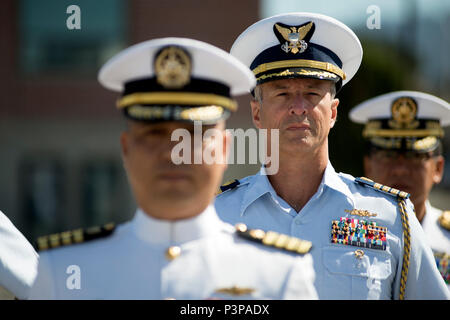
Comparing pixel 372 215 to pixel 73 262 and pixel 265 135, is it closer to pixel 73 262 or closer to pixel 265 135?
pixel 265 135

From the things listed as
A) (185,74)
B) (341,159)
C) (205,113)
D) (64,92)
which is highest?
(185,74)

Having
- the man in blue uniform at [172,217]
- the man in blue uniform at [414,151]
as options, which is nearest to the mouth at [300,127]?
the man in blue uniform at [172,217]

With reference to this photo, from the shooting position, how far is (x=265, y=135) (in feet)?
11.1

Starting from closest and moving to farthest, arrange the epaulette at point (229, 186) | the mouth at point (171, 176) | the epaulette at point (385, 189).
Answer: the mouth at point (171, 176)
the epaulette at point (385, 189)
the epaulette at point (229, 186)

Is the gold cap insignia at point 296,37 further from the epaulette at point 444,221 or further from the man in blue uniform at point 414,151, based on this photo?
the epaulette at point 444,221

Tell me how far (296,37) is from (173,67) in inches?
52.1

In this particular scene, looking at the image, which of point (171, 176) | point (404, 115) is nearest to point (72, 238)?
point (171, 176)

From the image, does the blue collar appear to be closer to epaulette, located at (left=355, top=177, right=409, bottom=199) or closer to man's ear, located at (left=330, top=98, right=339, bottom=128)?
epaulette, located at (left=355, top=177, right=409, bottom=199)

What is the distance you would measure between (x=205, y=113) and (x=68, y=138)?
12.6m

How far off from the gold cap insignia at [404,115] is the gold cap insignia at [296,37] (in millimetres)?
1392

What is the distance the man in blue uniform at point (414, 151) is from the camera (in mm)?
4262

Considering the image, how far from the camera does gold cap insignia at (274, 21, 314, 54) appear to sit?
333 centimetres

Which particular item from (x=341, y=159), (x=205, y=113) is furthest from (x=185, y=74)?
(x=341, y=159)

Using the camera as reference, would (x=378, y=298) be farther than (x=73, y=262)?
Yes
